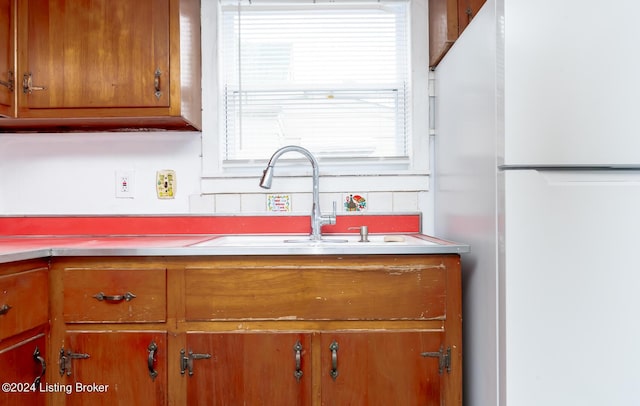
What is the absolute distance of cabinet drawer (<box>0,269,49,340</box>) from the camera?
1.17m

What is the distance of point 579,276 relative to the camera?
3.68 feet

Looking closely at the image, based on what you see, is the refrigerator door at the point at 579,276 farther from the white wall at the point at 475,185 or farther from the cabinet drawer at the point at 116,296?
the cabinet drawer at the point at 116,296

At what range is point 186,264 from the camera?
1.31 meters

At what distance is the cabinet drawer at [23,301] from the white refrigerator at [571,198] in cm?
135

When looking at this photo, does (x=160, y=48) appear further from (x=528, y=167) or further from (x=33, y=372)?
(x=528, y=167)

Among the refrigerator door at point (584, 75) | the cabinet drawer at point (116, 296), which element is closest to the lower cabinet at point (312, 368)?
the cabinet drawer at point (116, 296)

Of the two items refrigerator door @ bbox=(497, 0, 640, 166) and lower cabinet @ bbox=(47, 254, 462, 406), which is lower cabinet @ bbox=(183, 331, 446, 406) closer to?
lower cabinet @ bbox=(47, 254, 462, 406)

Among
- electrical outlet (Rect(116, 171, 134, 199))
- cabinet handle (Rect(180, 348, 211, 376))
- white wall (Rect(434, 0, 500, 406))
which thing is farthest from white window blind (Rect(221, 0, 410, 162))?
cabinet handle (Rect(180, 348, 211, 376))

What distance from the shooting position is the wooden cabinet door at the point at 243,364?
1.30 metres


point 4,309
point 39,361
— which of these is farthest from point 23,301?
point 39,361

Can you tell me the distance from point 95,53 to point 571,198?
5.47 ft

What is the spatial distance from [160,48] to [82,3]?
338 millimetres

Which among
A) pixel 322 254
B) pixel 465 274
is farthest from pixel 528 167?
pixel 322 254

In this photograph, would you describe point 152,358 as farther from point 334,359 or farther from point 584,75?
point 584,75
